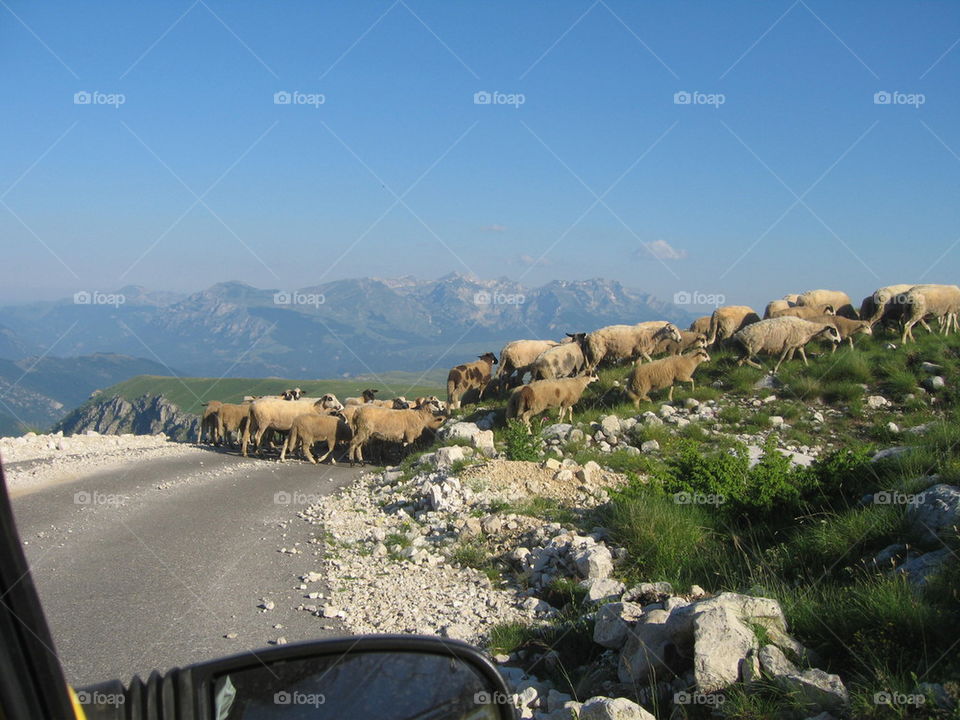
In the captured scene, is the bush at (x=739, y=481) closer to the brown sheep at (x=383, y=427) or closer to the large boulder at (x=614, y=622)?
the large boulder at (x=614, y=622)

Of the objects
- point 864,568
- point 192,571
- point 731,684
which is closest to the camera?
point 731,684

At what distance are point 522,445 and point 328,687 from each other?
12359 millimetres

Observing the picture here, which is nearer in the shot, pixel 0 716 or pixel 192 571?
pixel 0 716

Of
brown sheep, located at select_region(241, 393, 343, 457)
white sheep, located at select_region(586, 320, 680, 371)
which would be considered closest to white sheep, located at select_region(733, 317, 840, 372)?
white sheep, located at select_region(586, 320, 680, 371)

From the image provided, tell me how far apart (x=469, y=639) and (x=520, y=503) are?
4.29 metres

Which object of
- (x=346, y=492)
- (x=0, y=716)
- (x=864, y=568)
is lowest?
(x=346, y=492)

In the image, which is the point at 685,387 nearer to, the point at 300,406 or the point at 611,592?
the point at 300,406

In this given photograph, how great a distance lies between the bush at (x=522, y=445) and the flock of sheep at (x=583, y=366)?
6.38 feet

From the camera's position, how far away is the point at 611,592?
22.4 ft

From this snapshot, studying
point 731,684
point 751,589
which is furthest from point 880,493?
point 731,684

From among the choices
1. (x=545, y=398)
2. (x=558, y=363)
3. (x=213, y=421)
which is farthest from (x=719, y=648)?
(x=213, y=421)

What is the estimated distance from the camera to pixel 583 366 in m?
23.1

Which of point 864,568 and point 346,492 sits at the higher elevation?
point 864,568

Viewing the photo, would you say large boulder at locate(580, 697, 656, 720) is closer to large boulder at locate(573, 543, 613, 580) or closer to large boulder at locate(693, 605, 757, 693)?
large boulder at locate(693, 605, 757, 693)
